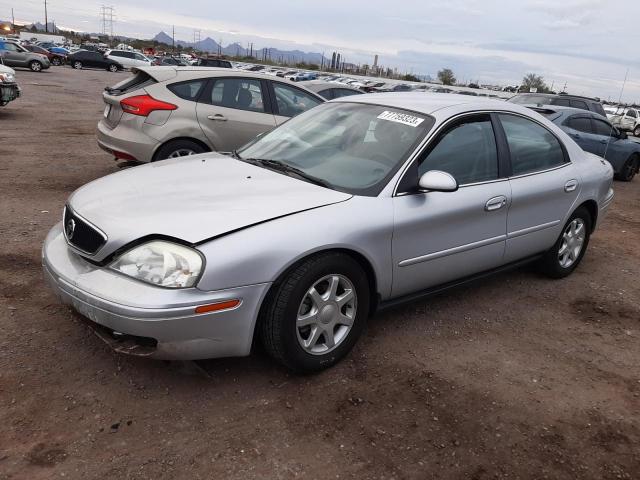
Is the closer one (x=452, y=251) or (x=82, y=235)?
(x=82, y=235)

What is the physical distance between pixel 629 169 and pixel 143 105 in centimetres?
1021

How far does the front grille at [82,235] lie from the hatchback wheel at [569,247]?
3672 millimetres

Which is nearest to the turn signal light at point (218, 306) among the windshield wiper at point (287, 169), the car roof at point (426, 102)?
the windshield wiper at point (287, 169)

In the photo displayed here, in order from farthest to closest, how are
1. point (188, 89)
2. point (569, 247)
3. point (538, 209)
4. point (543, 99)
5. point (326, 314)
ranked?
point (543, 99) < point (188, 89) < point (569, 247) < point (538, 209) < point (326, 314)

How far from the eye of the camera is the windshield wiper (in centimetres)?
332

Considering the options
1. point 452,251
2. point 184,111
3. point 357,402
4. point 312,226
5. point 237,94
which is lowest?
point 357,402

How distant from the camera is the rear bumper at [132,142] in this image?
247 inches

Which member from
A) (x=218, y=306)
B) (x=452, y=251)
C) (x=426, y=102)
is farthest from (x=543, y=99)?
(x=218, y=306)

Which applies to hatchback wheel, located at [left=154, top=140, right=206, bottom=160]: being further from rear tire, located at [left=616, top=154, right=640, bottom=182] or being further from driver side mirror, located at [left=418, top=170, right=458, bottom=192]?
rear tire, located at [left=616, top=154, right=640, bottom=182]

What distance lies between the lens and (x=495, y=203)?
3855 millimetres

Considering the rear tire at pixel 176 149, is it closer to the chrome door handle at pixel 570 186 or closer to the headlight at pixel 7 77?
the chrome door handle at pixel 570 186

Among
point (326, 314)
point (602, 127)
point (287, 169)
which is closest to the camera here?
point (326, 314)

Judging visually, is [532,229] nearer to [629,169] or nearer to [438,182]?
[438,182]

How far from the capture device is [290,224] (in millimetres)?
2834
